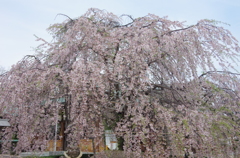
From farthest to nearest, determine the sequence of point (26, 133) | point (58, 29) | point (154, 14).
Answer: point (58, 29), point (154, 14), point (26, 133)

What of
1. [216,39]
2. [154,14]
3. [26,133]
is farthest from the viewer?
[154,14]

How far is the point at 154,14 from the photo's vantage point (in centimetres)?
679

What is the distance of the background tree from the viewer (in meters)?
5.16

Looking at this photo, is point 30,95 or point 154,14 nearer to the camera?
point 30,95

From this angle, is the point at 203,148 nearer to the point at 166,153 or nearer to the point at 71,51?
the point at 166,153

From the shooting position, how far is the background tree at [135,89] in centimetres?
516

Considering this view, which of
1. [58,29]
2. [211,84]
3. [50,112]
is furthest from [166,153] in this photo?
[58,29]

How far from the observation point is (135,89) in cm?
527

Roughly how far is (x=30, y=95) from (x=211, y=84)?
4.97 meters

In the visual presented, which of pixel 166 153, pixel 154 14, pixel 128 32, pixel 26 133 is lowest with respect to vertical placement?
pixel 166 153

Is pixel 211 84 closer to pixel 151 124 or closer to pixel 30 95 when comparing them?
pixel 151 124

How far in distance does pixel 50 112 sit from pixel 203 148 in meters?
3.97

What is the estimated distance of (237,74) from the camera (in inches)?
258

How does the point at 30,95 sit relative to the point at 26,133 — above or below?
above
